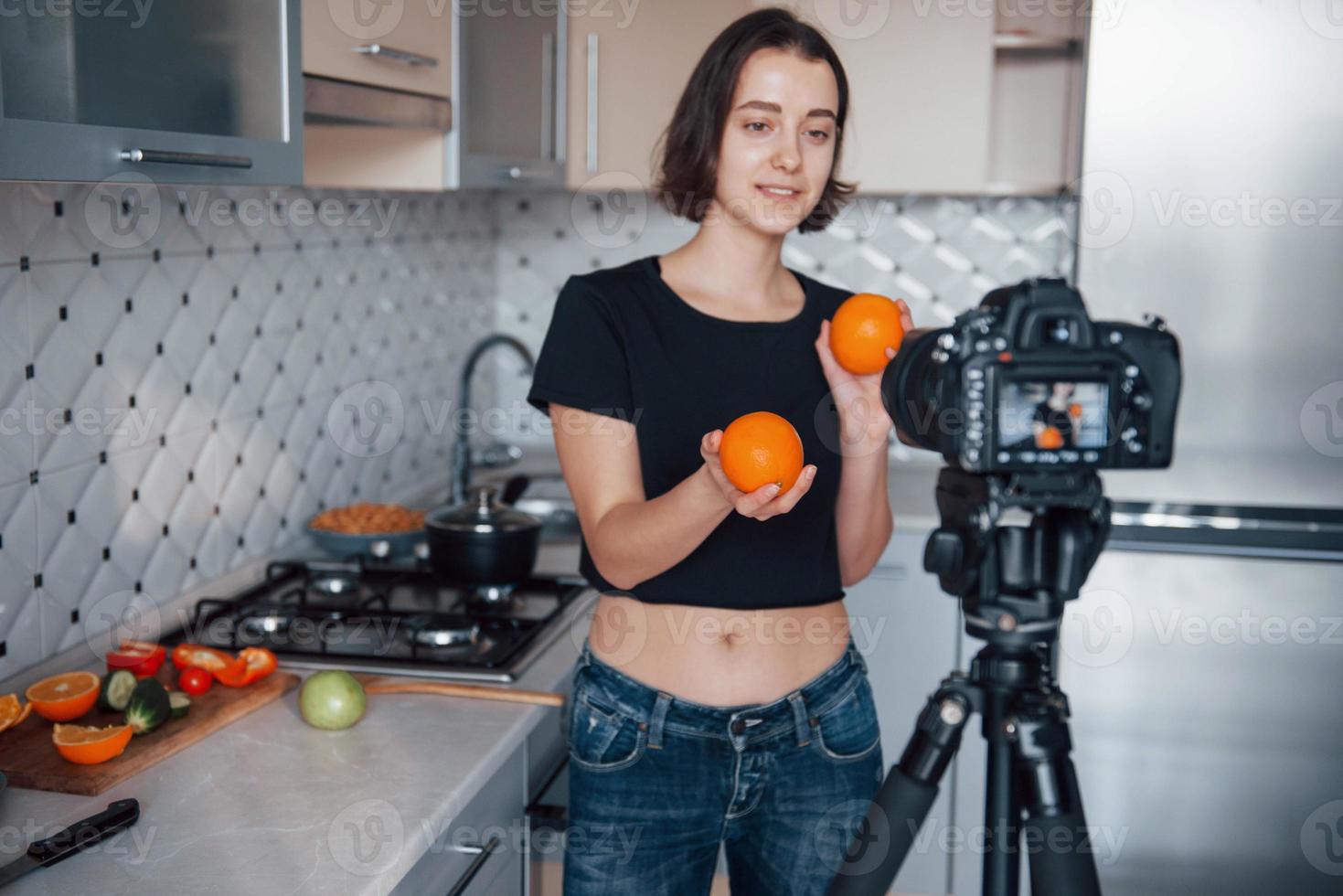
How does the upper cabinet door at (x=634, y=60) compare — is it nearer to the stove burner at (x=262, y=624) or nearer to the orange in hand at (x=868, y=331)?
the stove burner at (x=262, y=624)

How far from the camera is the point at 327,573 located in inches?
76.3

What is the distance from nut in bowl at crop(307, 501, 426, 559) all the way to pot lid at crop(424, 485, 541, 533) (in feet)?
0.67

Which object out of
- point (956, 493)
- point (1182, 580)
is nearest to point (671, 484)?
point (956, 493)

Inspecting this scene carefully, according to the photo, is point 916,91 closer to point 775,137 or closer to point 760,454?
point 775,137

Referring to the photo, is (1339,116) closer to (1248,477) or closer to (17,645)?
(1248,477)

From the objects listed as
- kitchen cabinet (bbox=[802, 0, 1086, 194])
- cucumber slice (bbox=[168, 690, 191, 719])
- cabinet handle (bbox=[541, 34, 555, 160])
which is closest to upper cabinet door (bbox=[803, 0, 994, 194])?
kitchen cabinet (bbox=[802, 0, 1086, 194])

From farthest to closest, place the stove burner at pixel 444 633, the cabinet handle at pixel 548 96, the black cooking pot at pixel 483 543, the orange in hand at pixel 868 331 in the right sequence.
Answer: the cabinet handle at pixel 548 96 < the black cooking pot at pixel 483 543 < the stove burner at pixel 444 633 < the orange in hand at pixel 868 331

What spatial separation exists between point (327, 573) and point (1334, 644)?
5.53 ft

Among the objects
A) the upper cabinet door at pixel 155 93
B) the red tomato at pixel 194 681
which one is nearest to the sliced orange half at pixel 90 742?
the red tomato at pixel 194 681

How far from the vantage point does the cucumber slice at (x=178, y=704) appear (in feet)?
4.50

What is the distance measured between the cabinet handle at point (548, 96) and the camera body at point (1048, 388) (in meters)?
1.65

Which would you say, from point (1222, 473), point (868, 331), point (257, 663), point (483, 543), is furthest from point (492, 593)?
point (1222, 473)

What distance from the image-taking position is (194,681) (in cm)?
144

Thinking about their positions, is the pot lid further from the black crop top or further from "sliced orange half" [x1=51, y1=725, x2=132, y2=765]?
"sliced orange half" [x1=51, y1=725, x2=132, y2=765]
